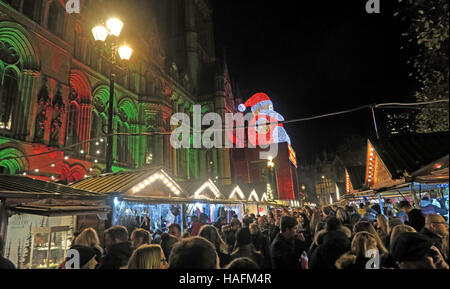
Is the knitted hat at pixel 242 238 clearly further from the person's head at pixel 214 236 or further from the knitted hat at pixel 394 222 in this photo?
the knitted hat at pixel 394 222

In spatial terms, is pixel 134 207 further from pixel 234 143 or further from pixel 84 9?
pixel 234 143

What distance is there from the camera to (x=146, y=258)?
118 inches

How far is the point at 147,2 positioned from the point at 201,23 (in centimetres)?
1125

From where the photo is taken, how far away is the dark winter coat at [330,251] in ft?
11.1

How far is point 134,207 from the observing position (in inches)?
422

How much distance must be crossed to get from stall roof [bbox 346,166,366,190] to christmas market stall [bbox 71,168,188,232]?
487 inches

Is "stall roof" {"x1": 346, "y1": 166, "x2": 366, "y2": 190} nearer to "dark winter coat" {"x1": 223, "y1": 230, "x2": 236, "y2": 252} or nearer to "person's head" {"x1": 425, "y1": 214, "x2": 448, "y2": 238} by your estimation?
"dark winter coat" {"x1": 223, "y1": 230, "x2": 236, "y2": 252}

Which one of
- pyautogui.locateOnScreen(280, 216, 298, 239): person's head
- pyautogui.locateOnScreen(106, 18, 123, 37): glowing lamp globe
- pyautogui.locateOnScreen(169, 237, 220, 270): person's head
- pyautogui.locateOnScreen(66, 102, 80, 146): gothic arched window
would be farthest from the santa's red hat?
pyautogui.locateOnScreen(169, 237, 220, 270): person's head

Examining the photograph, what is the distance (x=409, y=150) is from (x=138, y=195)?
981cm

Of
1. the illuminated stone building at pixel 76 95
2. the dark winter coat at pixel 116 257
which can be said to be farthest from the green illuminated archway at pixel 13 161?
the dark winter coat at pixel 116 257

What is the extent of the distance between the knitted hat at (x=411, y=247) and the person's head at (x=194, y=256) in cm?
219

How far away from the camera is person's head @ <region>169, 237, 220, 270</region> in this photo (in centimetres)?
233
